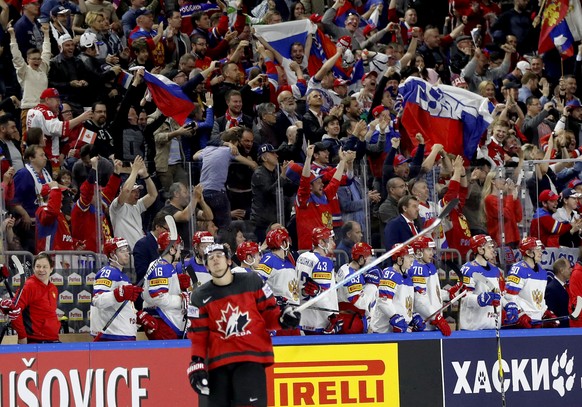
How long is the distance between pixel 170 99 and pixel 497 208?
159 inches

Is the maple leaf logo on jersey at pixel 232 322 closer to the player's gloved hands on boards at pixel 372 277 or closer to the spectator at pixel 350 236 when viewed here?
the player's gloved hands on boards at pixel 372 277

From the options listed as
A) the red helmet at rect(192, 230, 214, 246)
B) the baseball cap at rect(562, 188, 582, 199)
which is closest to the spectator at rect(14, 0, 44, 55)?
the red helmet at rect(192, 230, 214, 246)

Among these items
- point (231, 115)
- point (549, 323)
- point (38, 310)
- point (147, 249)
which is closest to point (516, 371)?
point (549, 323)

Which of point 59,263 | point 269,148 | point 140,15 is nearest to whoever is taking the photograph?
point 59,263

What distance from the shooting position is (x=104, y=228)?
48.0ft

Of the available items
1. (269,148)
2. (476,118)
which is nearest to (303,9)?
(476,118)

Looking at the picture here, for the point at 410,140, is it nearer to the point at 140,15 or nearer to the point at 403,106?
the point at 403,106

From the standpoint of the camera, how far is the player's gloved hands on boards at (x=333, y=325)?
14.5m

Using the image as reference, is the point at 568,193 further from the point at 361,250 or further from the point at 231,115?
the point at 231,115

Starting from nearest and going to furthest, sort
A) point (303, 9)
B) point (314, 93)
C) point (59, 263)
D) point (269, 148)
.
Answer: point (59, 263), point (269, 148), point (314, 93), point (303, 9)

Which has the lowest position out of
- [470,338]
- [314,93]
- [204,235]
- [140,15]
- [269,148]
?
[470,338]

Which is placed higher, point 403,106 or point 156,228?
point 403,106

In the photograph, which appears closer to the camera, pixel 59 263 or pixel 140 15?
pixel 59 263

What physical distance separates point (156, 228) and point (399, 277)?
2542 mm
